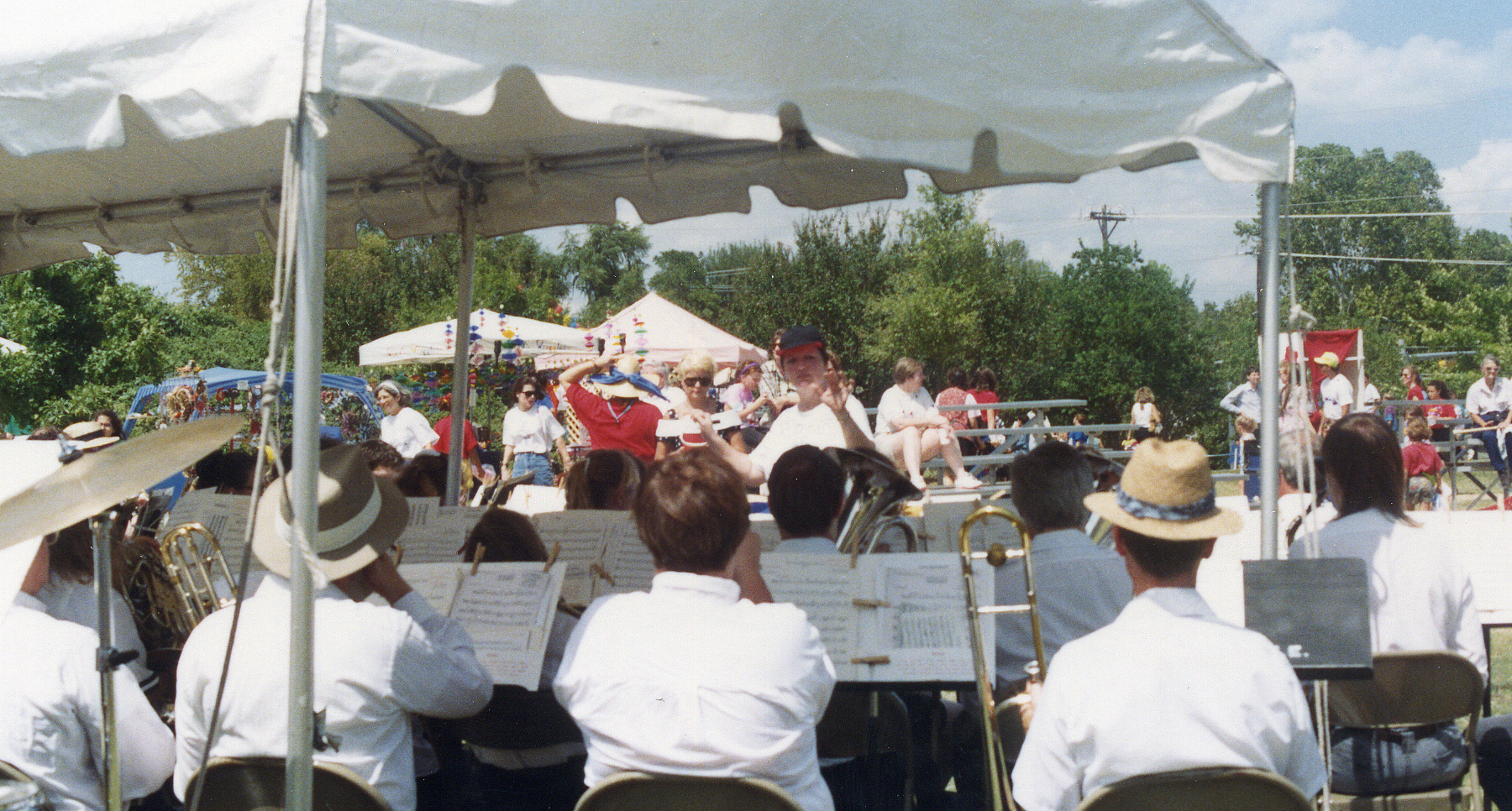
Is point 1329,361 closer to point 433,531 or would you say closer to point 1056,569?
point 1056,569

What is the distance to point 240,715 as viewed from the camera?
8.33 ft

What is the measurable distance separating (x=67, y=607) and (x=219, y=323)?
31.2 metres

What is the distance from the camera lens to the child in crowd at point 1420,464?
38.6 feet

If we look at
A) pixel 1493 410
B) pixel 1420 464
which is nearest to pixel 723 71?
pixel 1420 464

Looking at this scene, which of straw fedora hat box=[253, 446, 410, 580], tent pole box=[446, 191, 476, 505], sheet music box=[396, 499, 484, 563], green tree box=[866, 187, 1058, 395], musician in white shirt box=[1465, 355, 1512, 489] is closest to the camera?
straw fedora hat box=[253, 446, 410, 580]

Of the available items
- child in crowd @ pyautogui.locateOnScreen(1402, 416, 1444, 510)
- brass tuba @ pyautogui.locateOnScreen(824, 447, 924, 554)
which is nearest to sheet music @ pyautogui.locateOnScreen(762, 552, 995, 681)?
brass tuba @ pyautogui.locateOnScreen(824, 447, 924, 554)

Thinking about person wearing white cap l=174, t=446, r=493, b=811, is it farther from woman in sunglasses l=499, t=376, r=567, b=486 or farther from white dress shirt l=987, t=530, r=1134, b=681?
woman in sunglasses l=499, t=376, r=567, b=486

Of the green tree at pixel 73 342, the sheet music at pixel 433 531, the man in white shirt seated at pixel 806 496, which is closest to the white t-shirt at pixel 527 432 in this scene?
the green tree at pixel 73 342

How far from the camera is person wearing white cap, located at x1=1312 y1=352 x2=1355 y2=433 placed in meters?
14.6

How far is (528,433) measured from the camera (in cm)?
1152

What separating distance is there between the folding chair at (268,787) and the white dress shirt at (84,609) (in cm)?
49

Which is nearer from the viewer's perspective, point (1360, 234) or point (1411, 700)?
point (1411, 700)

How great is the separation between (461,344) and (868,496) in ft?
9.50

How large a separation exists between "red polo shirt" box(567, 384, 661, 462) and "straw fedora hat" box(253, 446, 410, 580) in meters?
4.88
